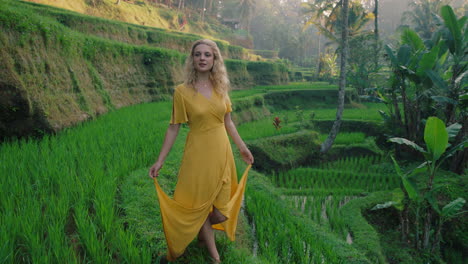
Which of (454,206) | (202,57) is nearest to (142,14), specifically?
(202,57)

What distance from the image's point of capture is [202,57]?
1.92m

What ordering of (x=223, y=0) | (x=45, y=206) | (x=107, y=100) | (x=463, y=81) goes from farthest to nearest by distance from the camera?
(x=223, y=0)
(x=107, y=100)
(x=463, y=81)
(x=45, y=206)

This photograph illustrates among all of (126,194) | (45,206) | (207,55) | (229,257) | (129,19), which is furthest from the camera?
(129,19)

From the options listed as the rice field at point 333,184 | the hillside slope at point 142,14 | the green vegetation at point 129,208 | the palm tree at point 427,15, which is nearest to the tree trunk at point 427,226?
the green vegetation at point 129,208

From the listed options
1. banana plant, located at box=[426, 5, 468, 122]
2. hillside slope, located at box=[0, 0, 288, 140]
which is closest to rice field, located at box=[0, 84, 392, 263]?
hillside slope, located at box=[0, 0, 288, 140]

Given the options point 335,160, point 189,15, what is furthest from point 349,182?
point 189,15

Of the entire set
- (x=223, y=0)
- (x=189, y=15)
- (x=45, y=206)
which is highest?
(x=223, y=0)

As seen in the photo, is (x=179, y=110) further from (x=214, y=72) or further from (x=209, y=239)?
(x=209, y=239)

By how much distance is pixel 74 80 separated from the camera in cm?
566

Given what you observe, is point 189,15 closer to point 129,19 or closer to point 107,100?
point 129,19

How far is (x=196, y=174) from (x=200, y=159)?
0.10 meters

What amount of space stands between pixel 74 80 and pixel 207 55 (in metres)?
4.68

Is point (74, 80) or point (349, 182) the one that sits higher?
point (74, 80)

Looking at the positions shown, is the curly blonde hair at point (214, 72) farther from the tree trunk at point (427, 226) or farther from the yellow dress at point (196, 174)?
the tree trunk at point (427, 226)
